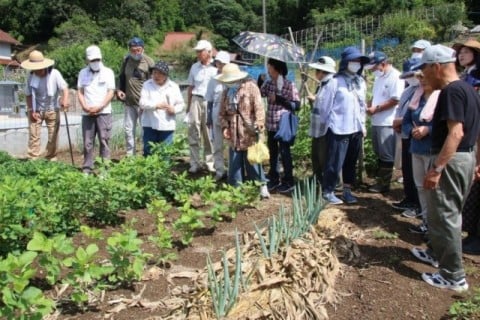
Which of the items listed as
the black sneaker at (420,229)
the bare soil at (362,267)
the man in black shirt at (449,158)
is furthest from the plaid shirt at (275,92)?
the man in black shirt at (449,158)

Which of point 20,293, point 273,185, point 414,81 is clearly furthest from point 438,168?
point 273,185

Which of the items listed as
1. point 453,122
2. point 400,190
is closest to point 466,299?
point 453,122

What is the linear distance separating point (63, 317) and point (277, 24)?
1881 inches

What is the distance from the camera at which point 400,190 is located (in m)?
6.35

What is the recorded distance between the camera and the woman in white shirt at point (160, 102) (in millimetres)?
6445

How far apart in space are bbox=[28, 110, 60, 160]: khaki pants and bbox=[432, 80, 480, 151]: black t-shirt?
18.8 feet

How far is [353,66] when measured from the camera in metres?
5.39

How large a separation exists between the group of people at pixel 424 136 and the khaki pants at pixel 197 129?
1.78 metres

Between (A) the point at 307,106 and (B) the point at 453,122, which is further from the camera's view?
(A) the point at 307,106

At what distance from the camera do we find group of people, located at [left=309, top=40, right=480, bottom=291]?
3.40m

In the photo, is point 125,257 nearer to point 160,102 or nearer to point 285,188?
point 285,188

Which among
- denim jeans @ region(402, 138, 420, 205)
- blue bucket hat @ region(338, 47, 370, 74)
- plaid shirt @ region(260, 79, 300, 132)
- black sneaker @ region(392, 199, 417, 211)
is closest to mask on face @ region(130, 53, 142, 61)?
plaid shirt @ region(260, 79, 300, 132)

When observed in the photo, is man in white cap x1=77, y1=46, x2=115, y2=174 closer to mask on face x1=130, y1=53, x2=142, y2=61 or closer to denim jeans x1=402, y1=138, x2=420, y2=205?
mask on face x1=130, y1=53, x2=142, y2=61

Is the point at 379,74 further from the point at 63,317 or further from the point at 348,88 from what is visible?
the point at 63,317
